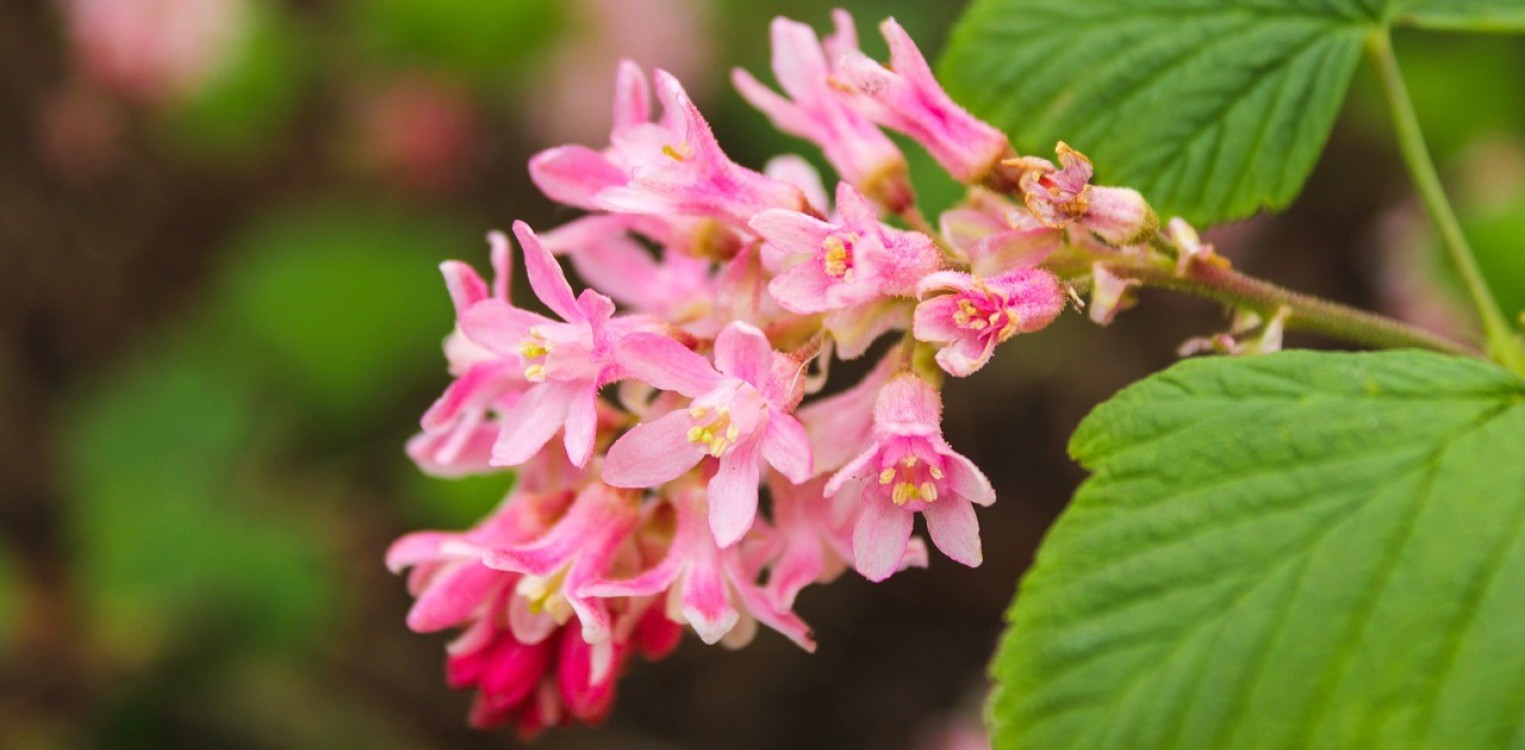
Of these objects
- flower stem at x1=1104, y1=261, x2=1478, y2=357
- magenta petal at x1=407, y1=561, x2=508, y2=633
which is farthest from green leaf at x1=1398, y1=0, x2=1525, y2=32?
magenta petal at x1=407, y1=561, x2=508, y2=633

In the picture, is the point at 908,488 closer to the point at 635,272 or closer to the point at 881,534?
the point at 881,534

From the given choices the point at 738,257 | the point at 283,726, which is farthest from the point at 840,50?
the point at 283,726

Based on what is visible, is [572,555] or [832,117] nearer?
[572,555]

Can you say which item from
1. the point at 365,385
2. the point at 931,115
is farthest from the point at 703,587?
the point at 365,385

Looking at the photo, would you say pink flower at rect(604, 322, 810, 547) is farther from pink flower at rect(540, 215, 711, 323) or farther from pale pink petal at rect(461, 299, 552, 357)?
pink flower at rect(540, 215, 711, 323)

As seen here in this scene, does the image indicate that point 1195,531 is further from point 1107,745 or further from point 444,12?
point 444,12

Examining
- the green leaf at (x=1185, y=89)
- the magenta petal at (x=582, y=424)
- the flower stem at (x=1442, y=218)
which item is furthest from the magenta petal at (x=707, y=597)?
the flower stem at (x=1442, y=218)
